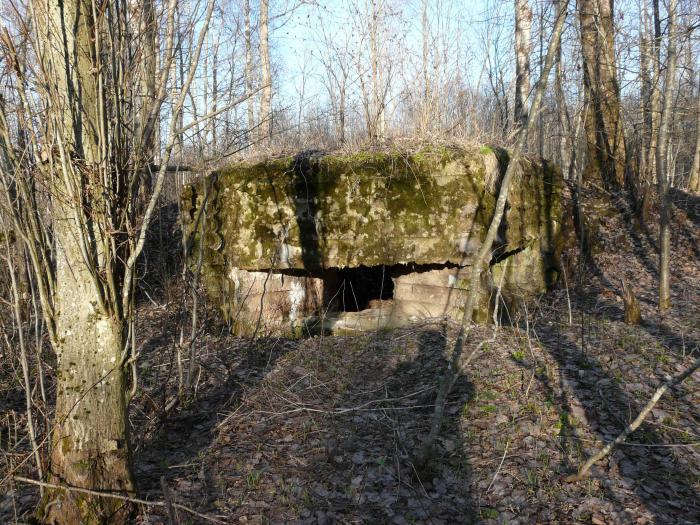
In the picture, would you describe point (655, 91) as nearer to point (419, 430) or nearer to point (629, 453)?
point (629, 453)

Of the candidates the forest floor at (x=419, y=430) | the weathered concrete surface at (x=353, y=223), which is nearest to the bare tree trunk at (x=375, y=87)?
the weathered concrete surface at (x=353, y=223)

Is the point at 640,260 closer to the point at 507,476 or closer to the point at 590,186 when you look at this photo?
the point at 590,186

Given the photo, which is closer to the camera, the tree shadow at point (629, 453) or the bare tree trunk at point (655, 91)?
the tree shadow at point (629, 453)

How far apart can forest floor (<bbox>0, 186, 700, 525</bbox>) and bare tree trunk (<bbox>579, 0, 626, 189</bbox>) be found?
4.71m

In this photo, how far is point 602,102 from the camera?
939cm

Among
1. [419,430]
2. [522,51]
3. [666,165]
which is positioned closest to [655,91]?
[666,165]

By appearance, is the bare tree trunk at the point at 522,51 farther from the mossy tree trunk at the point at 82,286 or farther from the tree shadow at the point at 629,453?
the mossy tree trunk at the point at 82,286

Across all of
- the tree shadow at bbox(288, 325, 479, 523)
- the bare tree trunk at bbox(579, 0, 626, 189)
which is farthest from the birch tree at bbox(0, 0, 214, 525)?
the bare tree trunk at bbox(579, 0, 626, 189)

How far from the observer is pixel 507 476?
10.8 feet

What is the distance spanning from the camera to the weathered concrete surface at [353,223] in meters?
5.93

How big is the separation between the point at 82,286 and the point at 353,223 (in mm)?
3629

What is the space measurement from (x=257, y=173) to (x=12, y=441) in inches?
142

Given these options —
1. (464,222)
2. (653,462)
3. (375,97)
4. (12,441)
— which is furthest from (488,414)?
(375,97)

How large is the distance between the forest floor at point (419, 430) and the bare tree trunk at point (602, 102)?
4711mm
